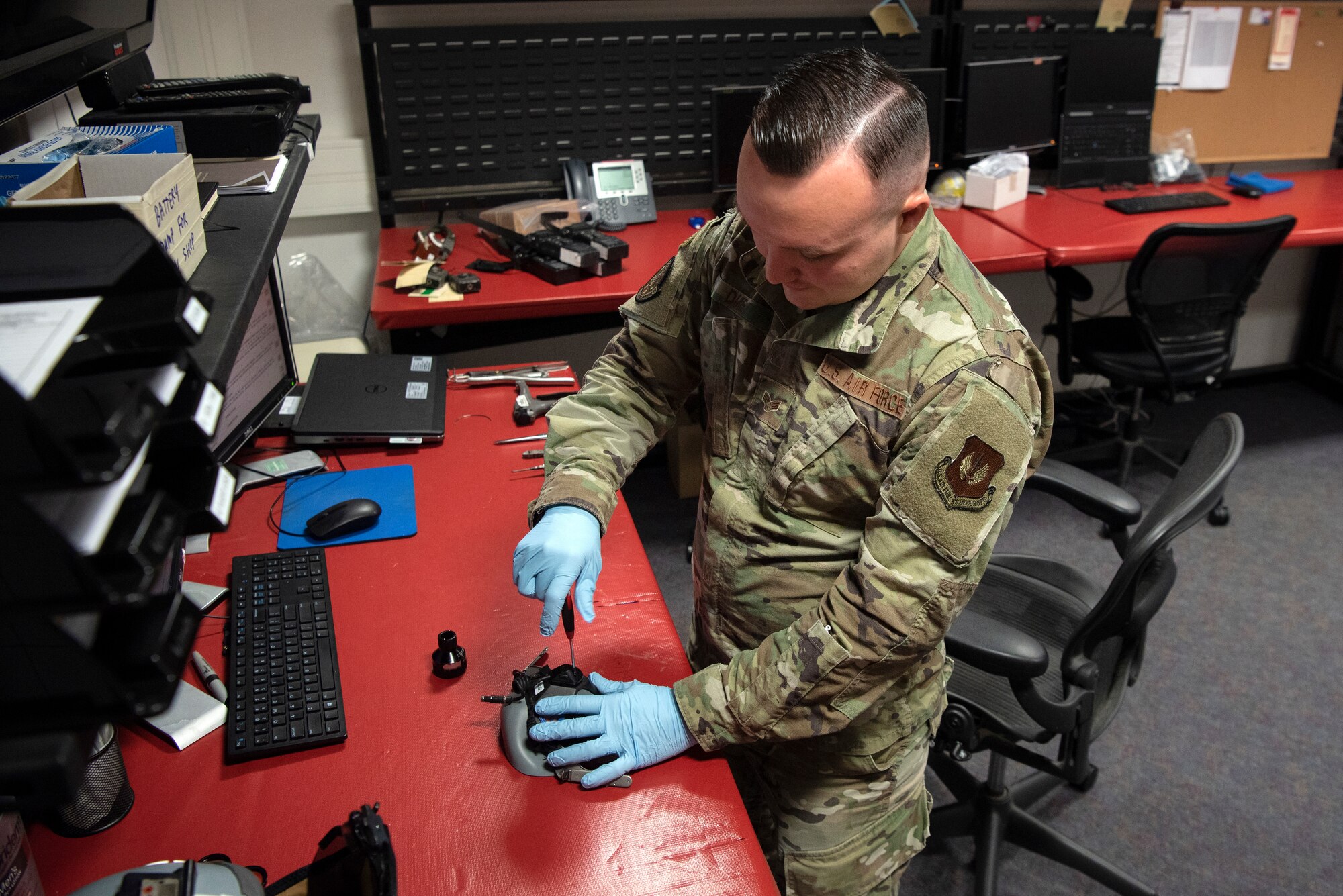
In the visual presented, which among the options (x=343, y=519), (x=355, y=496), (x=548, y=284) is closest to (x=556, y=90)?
(x=548, y=284)

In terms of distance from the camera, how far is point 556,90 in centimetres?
276

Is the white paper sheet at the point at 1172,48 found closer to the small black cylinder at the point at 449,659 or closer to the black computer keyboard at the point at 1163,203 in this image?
the black computer keyboard at the point at 1163,203

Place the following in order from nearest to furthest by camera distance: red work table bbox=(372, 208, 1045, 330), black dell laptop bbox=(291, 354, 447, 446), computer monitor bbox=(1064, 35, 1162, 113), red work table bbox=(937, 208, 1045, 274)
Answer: black dell laptop bbox=(291, 354, 447, 446) < red work table bbox=(372, 208, 1045, 330) < red work table bbox=(937, 208, 1045, 274) < computer monitor bbox=(1064, 35, 1162, 113)

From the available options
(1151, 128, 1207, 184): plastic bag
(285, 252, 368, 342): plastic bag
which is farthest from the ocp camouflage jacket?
(1151, 128, 1207, 184): plastic bag

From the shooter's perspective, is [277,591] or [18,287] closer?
[18,287]

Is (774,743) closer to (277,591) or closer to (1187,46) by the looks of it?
(277,591)

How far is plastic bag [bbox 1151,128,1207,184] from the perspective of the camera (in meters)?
3.16

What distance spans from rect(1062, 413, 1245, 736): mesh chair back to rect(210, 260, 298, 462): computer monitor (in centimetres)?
130

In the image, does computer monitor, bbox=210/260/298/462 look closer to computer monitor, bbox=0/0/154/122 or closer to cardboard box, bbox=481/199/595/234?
computer monitor, bbox=0/0/154/122

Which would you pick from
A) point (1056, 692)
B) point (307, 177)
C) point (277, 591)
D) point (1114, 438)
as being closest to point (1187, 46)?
point (1114, 438)

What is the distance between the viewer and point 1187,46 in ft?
10.5

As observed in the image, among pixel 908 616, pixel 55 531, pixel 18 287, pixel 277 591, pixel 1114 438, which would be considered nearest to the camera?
pixel 55 531

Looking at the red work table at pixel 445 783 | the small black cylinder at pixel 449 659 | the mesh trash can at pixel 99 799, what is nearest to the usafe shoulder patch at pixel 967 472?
the red work table at pixel 445 783

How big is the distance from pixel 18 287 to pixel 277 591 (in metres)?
0.75
